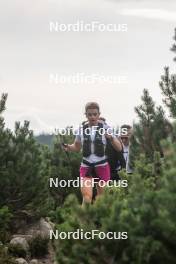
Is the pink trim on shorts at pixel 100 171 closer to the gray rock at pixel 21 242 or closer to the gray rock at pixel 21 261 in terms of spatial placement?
the gray rock at pixel 21 261

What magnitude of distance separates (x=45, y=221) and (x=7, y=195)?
1531 mm

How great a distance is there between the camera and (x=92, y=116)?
9.05 m

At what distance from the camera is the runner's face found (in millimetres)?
9070

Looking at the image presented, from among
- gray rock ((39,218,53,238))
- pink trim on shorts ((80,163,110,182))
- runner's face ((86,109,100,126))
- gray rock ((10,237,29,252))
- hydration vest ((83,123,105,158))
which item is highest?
runner's face ((86,109,100,126))

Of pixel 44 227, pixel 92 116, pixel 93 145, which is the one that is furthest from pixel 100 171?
pixel 44 227

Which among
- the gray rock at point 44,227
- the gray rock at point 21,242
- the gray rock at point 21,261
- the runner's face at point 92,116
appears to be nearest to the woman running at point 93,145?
the runner's face at point 92,116

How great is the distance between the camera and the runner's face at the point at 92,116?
907 cm

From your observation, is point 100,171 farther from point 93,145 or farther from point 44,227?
point 44,227

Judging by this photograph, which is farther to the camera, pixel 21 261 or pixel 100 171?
pixel 21 261

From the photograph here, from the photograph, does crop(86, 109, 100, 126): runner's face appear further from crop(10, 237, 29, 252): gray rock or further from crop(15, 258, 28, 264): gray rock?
crop(10, 237, 29, 252): gray rock

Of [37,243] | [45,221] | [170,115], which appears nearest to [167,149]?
[170,115]

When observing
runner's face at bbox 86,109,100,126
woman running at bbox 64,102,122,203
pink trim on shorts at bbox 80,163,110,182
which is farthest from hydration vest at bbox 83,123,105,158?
pink trim on shorts at bbox 80,163,110,182

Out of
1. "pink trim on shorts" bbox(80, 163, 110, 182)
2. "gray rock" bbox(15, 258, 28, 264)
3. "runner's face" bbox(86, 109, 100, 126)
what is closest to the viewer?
"runner's face" bbox(86, 109, 100, 126)

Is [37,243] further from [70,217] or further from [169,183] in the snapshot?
[169,183]
